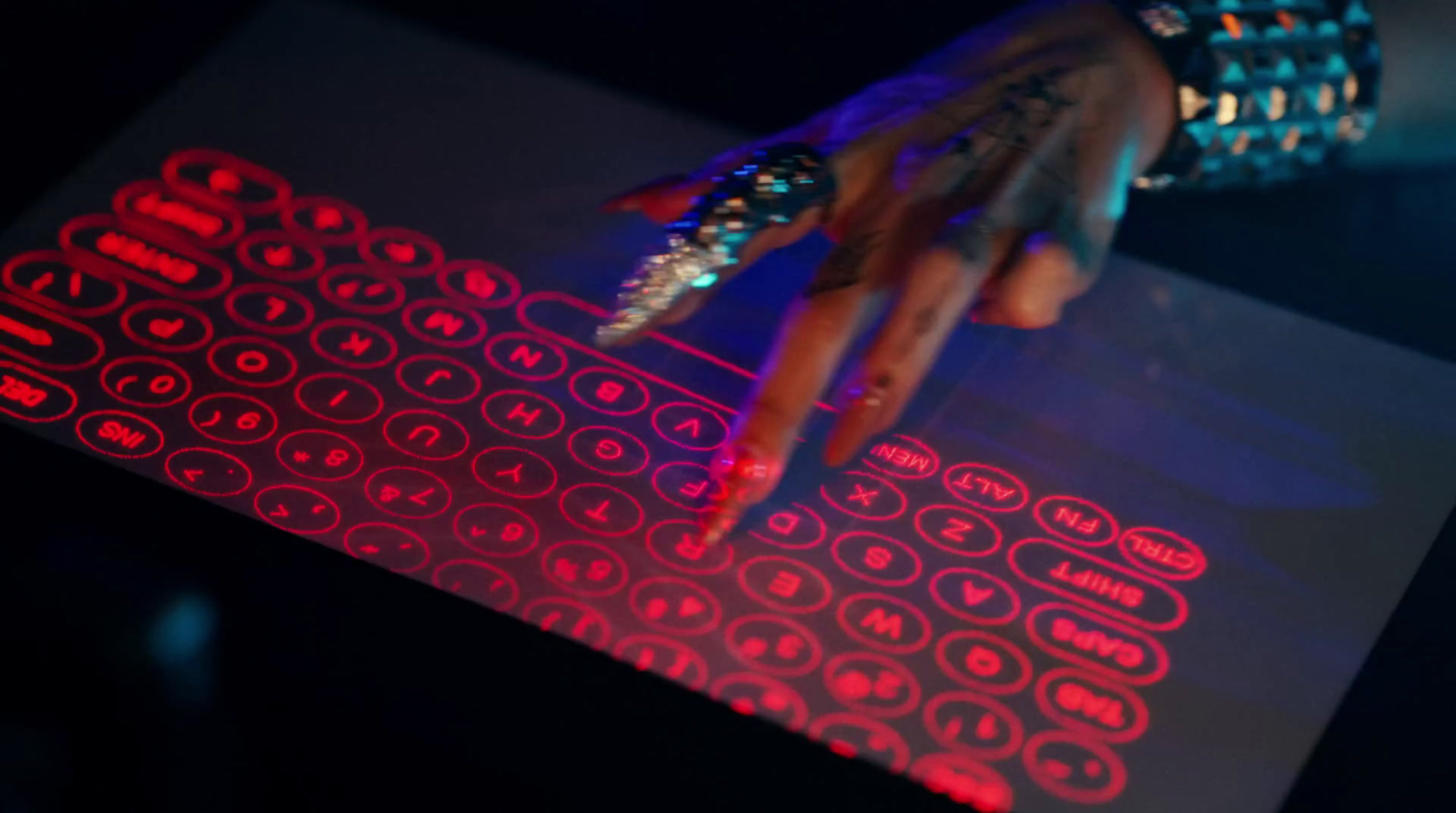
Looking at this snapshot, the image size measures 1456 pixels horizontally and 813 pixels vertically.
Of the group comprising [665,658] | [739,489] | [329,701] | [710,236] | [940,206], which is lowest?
[329,701]

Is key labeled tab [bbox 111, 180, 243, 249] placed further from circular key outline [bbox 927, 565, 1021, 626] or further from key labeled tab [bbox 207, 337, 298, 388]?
circular key outline [bbox 927, 565, 1021, 626]

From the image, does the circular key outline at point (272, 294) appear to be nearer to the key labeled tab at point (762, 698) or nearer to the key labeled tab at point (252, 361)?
the key labeled tab at point (252, 361)

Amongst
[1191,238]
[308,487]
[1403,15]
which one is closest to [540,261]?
[308,487]

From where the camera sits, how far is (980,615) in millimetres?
750

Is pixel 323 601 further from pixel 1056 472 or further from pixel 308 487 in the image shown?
pixel 1056 472

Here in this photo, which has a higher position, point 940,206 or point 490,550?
point 940,206

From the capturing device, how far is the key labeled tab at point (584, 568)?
735 mm

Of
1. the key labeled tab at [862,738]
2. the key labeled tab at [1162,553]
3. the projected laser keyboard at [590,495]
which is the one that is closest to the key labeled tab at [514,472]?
the projected laser keyboard at [590,495]

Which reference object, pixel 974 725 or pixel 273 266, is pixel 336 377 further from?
pixel 974 725

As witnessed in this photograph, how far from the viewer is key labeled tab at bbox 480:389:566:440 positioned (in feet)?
2.65

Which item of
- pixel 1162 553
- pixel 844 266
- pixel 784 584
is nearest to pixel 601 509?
pixel 784 584

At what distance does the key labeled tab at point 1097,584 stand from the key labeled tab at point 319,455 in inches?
15.1

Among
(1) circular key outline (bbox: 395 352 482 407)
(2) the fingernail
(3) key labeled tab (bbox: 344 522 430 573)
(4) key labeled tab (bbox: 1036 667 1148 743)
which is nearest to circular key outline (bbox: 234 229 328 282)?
(1) circular key outline (bbox: 395 352 482 407)

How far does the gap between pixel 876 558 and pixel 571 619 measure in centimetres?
18
